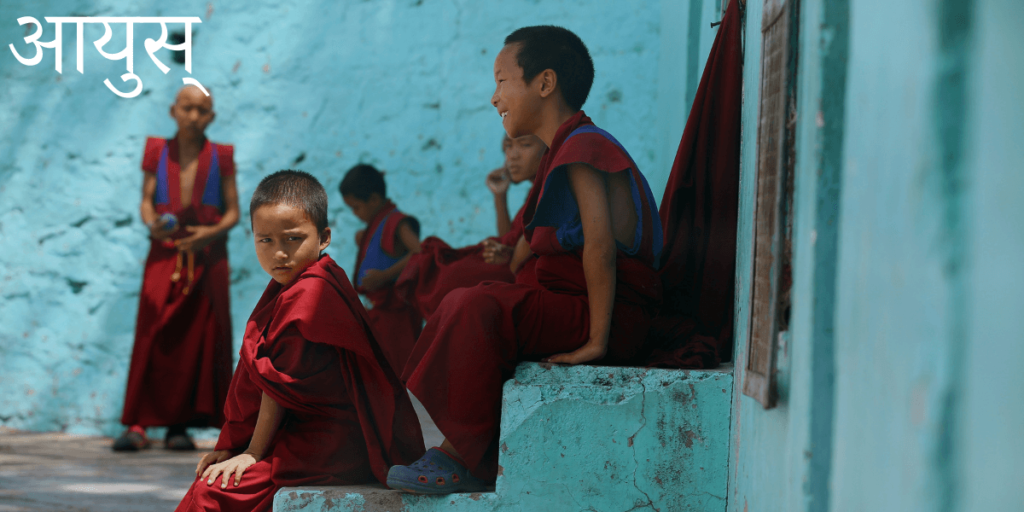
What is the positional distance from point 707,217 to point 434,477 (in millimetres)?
1005

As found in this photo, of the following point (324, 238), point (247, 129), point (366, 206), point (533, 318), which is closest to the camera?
point (533, 318)

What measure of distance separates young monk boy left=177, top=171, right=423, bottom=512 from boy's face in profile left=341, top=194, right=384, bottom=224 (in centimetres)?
218

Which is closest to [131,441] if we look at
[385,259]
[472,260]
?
[385,259]

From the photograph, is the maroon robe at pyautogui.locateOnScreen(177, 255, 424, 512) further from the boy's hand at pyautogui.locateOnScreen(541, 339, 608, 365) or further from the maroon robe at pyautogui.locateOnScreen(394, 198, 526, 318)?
the maroon robe at pyautogui.locateOnScreen(394, 198, 526, 318)

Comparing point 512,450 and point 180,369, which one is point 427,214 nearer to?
point 180,369

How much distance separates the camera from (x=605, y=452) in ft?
5.93

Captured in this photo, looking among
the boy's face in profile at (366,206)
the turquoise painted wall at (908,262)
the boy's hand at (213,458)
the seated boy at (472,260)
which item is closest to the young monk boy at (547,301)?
the boy's hand at (213,458)

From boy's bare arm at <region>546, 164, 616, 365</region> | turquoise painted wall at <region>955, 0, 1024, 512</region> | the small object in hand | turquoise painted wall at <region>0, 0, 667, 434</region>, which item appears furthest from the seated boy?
turquoise painted wall at <region>955, 0, 1024, 512</region>

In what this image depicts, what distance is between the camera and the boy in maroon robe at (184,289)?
370 cm

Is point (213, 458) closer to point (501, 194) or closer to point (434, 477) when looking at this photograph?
point (434, 477)

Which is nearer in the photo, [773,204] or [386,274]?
[773,204]

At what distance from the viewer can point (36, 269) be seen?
4.43 metres

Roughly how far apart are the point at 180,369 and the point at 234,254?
1.02 metres

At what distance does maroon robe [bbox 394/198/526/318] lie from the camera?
126 inches
